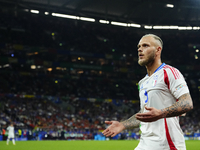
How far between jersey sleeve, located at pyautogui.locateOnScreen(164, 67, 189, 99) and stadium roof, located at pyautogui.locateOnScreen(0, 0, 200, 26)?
130ft

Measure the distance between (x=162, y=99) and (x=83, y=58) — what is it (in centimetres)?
4745

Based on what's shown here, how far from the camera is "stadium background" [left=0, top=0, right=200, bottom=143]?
40188 millimetres

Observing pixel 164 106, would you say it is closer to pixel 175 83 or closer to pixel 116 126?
pixel 175 83

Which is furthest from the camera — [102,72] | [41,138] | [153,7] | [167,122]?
[102,72]

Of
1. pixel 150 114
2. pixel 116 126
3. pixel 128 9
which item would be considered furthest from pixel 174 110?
pixel 128 9

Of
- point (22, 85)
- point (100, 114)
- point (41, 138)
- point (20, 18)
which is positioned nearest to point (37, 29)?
point (20, 18)

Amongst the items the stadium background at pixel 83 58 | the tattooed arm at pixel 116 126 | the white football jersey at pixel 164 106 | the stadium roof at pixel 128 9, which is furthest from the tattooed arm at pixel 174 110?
the stadium roof at pixel 128 9

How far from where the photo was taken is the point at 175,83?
3301 millimetres

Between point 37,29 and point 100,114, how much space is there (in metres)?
18.3

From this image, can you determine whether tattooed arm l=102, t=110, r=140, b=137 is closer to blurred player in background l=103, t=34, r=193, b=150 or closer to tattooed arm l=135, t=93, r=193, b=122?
blurred player in background l=103, t=34, r=193, b=150

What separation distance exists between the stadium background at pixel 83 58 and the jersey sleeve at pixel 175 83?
31.4m

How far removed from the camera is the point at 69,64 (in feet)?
161

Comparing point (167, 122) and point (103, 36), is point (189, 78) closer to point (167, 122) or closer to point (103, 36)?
point (103, 36)

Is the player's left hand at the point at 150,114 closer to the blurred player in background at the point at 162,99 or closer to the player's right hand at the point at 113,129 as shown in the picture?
the blurred player in background at the point at 162,99
